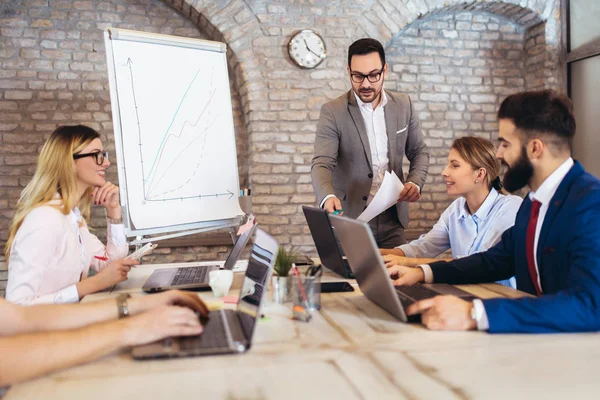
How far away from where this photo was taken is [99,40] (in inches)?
176

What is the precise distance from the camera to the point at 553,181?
5.15 ft

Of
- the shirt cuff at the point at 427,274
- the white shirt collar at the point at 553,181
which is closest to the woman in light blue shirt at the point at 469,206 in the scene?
the shirt cuff at the point at 427,274

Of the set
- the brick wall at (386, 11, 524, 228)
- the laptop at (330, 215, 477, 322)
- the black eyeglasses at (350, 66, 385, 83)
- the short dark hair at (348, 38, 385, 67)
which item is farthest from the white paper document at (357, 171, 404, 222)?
the brick wall at (386, 11, 524, 228)

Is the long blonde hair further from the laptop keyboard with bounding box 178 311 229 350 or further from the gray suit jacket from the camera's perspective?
the gray suit jacket

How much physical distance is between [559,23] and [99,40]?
3.94 metres

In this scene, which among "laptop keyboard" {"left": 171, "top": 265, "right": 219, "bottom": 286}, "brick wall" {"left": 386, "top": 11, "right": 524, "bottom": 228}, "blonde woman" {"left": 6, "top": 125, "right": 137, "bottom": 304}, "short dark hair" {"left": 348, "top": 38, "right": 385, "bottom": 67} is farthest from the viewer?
"brick wall" {"left": 386, "top": 11, "right": 524, "bottom": 228}

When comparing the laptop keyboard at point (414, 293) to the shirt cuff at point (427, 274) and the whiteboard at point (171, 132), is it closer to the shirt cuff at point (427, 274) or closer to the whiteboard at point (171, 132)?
the shirt cuff at point (427, 274)

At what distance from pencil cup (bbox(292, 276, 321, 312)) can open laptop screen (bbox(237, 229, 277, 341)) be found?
0.15 meters

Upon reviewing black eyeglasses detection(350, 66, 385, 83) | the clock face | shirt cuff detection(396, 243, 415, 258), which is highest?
the clock face

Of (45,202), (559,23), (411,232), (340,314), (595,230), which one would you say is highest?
(559,23)

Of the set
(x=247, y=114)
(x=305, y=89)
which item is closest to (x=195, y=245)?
(x=247, y=114)

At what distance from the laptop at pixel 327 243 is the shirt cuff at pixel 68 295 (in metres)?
0.87

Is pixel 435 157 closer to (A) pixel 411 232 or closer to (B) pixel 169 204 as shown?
(A) pixel 411 232

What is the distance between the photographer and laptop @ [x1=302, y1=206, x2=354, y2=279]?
200cm
